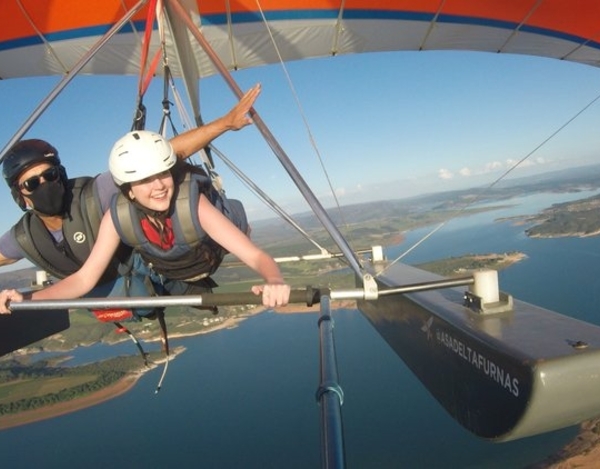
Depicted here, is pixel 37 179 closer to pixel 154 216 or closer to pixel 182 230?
pixel 154 216

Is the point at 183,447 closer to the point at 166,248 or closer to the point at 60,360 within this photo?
the point at 60,360

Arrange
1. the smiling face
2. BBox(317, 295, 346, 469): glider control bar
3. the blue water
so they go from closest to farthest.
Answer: BBox(317, 295, 346, 469): glider control bar → the smiling face → the blue water

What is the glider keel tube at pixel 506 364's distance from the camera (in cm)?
160

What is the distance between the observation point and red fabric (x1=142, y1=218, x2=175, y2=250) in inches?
87.7

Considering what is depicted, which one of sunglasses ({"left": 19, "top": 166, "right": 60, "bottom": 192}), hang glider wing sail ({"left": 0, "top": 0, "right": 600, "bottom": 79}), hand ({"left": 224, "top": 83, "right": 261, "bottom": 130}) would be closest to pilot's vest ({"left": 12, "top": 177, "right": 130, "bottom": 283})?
sunglasses ({"left": 19, "top": 166, "right": 60, "bottom": 192})

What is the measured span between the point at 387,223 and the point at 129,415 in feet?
192

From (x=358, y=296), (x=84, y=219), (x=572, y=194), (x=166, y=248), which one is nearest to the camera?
(x=358, y=296)

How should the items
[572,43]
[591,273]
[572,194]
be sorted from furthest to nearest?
[572,194], [591,273], [572,43]

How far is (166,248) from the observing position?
7.64 feet

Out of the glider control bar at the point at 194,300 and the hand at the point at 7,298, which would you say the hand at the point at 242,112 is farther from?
the hand at the point at 7,298

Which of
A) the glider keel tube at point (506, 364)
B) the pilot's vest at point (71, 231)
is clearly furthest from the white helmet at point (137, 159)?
the glider keel tube at point (506, 364)

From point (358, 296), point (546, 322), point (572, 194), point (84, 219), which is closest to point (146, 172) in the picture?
point (84, 219)

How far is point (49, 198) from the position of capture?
2387 mm

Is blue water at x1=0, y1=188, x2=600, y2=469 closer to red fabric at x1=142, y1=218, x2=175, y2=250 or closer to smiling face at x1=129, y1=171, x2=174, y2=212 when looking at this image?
red fabric at x1=142, y1=218, x2=175, y2=250
